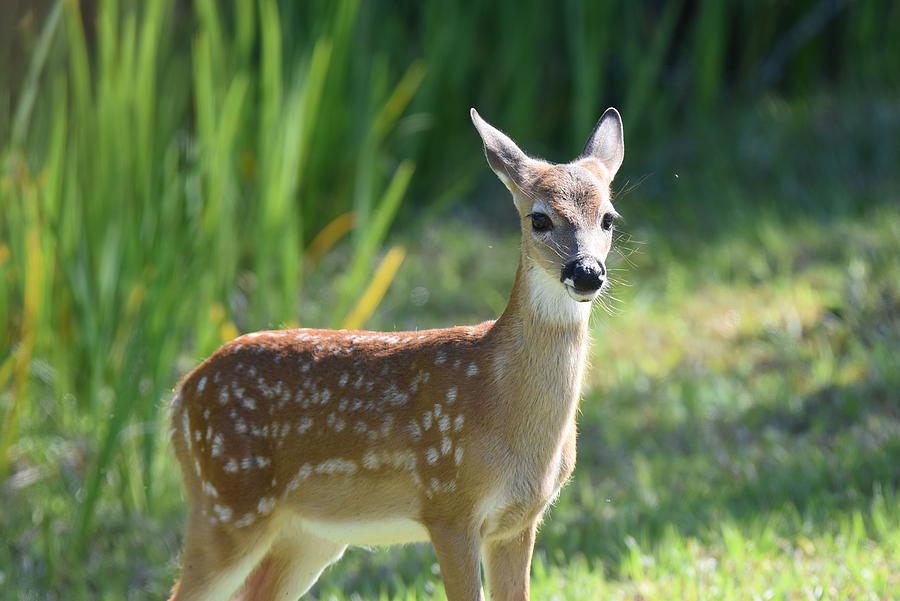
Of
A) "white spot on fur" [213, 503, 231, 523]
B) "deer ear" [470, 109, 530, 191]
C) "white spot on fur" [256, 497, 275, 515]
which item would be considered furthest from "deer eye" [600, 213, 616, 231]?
"white spot on fur" [213, 503, 231, 523]

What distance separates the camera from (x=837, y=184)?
8.98m

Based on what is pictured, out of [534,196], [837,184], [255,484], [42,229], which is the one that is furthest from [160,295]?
[837,184]

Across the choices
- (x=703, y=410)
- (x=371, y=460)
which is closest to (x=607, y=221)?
(x=371, y=460)

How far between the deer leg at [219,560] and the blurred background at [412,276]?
1.03m

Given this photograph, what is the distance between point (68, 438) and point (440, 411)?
316 cm

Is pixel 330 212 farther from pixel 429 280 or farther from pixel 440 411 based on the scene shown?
pixel 440 411

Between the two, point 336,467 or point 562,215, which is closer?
point 562,215

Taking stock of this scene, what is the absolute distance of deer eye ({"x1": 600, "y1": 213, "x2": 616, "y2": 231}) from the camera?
12.5 ft

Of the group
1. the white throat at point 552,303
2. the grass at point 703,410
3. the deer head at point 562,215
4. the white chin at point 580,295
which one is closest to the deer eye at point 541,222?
the deer head at point 562,215

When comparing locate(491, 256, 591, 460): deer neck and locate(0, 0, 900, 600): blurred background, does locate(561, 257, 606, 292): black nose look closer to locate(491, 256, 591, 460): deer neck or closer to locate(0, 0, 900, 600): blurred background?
locate(491, 256, 591, 460): deer neck

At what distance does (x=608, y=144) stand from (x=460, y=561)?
1354 millimetres

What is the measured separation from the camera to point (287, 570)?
4273 millimetres

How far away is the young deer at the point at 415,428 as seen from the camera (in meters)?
3.77

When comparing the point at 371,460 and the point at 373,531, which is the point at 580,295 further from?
the point at 373,531
